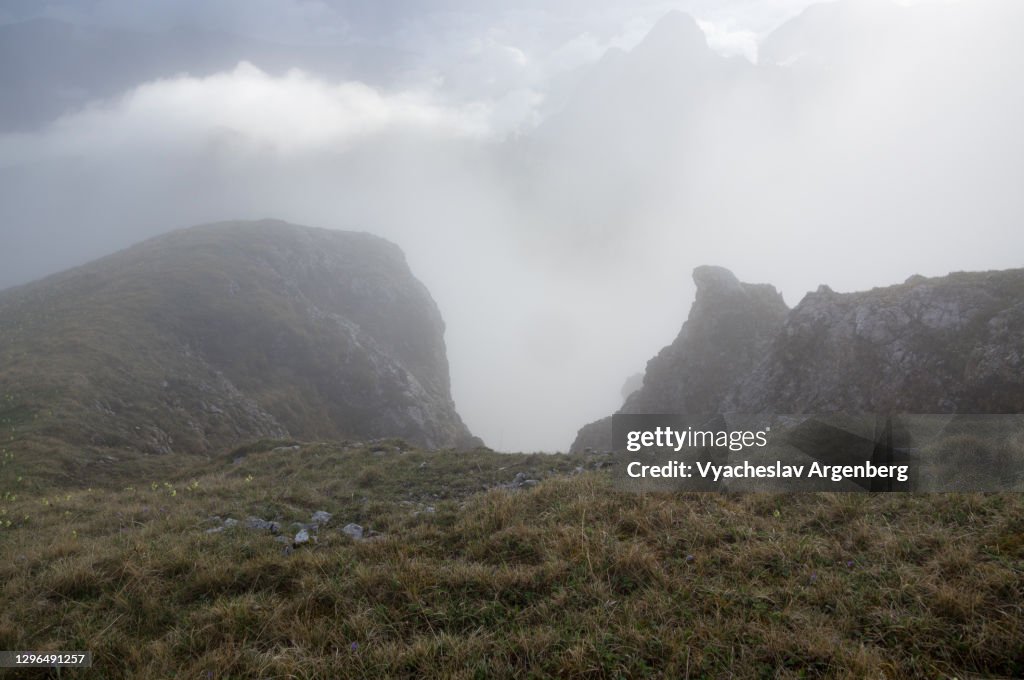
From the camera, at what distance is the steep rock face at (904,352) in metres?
25.0

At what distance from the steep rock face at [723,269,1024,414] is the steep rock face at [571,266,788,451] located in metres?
11.0

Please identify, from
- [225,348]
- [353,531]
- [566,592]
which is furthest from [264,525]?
[225,348]

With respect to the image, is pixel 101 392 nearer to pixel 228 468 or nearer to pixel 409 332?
pixel 228 468

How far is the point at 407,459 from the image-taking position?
61.2 feet

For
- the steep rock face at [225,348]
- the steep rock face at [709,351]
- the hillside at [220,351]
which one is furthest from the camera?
the steep rock face at [709,351]

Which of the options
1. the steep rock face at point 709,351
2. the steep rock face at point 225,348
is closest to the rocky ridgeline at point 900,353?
Result: the steep rock face at point 709,351

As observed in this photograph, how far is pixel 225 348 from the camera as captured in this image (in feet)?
175

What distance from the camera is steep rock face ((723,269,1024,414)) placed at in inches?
982

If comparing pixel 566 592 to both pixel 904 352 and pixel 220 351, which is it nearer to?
pixel 904 352

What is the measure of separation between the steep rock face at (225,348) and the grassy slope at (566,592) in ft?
84.4

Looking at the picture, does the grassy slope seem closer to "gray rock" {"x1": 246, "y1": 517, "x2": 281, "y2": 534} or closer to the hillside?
"gray rock" {"x1": 246, "y1": 517, "x2": 281, "y2": 534}

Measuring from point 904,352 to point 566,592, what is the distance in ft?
107

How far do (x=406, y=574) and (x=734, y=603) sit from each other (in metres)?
4.11

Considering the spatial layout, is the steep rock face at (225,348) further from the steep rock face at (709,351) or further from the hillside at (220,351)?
the steep rock face at (709,351)
